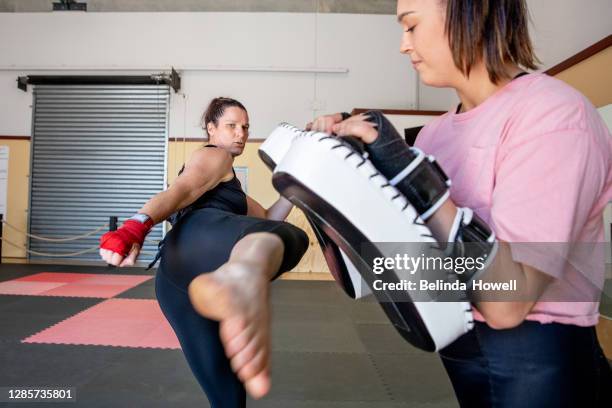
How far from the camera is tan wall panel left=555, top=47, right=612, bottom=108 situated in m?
3.30

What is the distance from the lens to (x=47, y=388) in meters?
2.33

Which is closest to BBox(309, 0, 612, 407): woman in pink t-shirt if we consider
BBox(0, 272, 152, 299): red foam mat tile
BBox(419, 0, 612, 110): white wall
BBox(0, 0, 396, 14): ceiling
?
BBox(419, 0, 612, 110): white wall

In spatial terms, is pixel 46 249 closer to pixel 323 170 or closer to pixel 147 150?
pixel 147 150

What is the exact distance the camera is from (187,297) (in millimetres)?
1364

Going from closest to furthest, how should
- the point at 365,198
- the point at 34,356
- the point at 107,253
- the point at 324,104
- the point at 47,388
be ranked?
the point at 365,198
the point at 107,253
the point at 47,388
the point at 34,356
the point at 324,104

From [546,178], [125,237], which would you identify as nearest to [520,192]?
[546,178]

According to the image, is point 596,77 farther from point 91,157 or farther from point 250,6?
point 91,157

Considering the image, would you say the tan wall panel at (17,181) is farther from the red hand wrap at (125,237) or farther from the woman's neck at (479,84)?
the woman's neck at (479,84)

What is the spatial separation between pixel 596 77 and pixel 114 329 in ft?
14.9

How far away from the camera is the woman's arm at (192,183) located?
1.34 m

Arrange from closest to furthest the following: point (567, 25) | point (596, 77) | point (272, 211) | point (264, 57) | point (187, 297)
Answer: point (187, 297)
point (272, 211)
point (596, 77)
point (567, 25)
point (264, 57)

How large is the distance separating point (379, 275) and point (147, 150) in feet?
25.8

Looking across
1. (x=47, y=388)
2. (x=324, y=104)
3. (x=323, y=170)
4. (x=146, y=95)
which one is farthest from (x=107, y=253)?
(x=146, y=95)

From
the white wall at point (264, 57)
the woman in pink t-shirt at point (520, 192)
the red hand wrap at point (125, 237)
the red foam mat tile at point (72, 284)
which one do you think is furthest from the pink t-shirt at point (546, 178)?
the white wall at point (264, 57)
